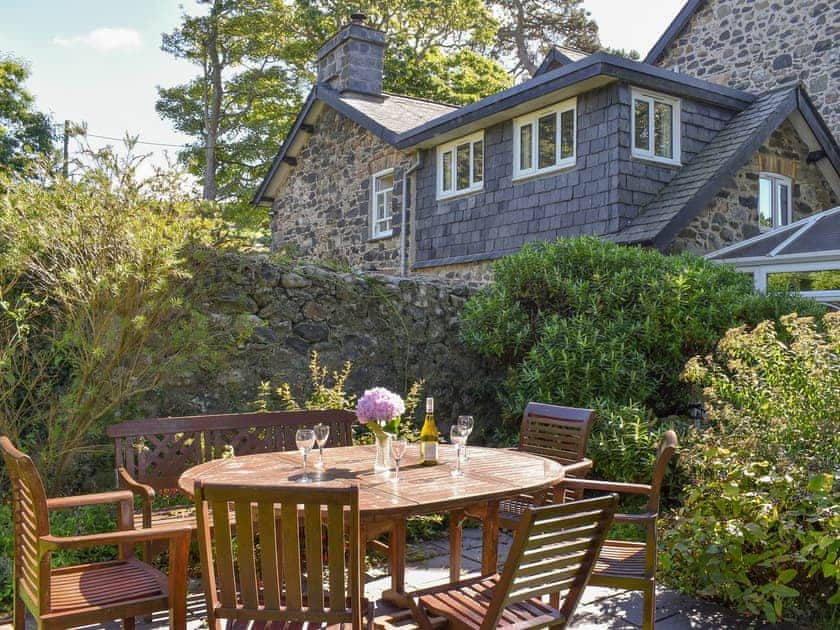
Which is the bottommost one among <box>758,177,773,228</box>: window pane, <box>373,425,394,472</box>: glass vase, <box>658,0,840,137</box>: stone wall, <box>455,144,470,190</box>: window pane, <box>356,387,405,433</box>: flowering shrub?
<box>373,425,394,472</box>: glass vase

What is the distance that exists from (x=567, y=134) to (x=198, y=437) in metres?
7.74

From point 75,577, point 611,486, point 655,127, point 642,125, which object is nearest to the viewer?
point 75,577

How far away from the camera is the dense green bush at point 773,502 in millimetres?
3709

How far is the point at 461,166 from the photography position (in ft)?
42.4

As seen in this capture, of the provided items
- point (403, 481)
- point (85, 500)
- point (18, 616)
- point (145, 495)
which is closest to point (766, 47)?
point (403, 481)

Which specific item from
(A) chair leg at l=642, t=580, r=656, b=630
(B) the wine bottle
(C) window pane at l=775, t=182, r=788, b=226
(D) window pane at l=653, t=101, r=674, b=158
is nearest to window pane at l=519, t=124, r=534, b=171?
(D) window pane at l=653, t=101, r=674, b=158

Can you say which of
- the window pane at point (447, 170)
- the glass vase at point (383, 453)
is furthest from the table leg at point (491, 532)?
the window pane at point (447, 170)

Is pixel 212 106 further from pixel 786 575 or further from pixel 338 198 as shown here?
pixel 786 575

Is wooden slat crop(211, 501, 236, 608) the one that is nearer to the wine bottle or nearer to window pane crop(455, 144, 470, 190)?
the wine bottle

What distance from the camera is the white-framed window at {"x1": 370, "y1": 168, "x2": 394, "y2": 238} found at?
14.5 m

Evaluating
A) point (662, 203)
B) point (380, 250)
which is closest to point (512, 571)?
point (662, 203)

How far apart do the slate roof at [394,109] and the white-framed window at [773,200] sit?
6.01m

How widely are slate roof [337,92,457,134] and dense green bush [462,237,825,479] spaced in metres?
6.88

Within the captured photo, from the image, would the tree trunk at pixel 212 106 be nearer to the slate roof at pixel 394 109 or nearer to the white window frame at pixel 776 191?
the slate roof at pixel 394 109
